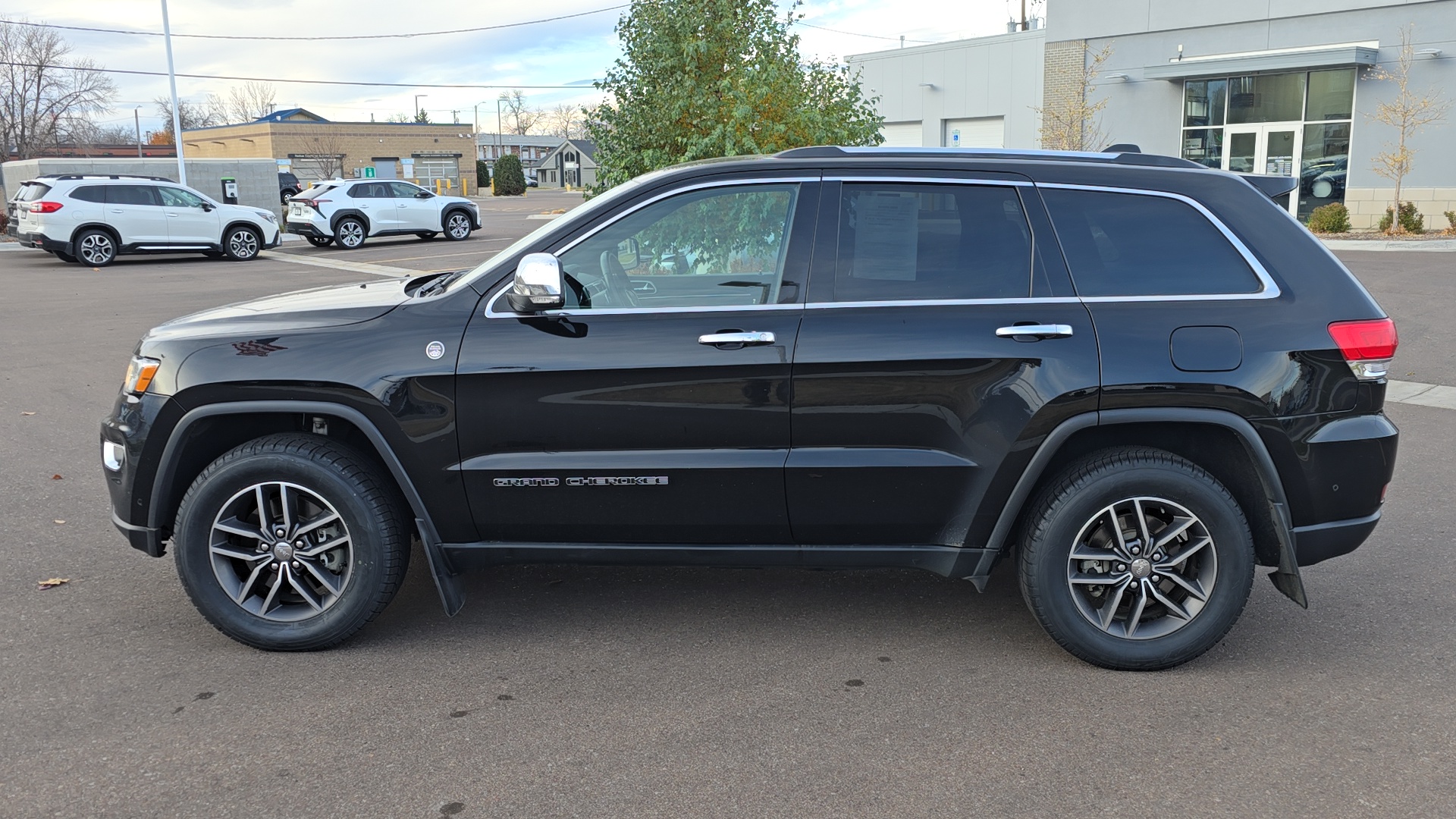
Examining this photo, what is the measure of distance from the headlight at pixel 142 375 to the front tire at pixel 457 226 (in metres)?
25.5

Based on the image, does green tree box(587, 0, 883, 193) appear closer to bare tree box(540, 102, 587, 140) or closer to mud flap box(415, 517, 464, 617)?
mud flap box(415, 517, 464, 617)

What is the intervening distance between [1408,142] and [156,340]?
28764mm

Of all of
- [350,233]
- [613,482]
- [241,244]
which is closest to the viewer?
[613,482]

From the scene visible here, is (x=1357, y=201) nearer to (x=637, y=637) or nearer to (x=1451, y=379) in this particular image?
(x=1451, y=379)

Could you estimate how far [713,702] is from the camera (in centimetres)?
373

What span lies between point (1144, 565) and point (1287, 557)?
1.66 feet

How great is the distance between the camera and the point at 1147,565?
12.8ft

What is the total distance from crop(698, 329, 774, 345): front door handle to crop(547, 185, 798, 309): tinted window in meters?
0.13

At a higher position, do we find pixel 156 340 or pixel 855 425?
pixel 156 340

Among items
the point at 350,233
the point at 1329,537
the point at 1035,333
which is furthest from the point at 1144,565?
the point at 350,233

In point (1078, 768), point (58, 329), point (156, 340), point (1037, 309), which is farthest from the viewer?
point (58, 329)

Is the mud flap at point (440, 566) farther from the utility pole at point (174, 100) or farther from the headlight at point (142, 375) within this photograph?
the utility pole at point (174, 100)

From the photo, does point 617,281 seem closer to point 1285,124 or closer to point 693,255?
point 693,255

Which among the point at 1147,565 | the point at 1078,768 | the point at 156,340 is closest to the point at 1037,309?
the point at 1147,565
